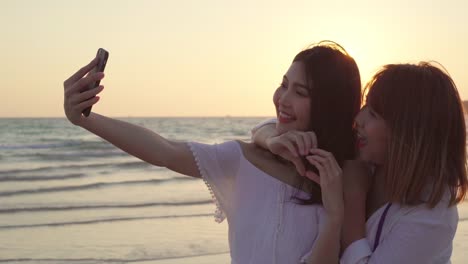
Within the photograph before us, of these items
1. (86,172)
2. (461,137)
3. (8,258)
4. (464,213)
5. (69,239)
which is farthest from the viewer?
(86,172)

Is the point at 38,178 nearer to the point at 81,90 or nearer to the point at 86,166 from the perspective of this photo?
the point at 86,166

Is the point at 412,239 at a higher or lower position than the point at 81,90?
lower

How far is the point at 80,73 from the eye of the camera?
2.59m

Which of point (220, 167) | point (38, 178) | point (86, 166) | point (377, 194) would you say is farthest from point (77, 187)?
point (377, 194)

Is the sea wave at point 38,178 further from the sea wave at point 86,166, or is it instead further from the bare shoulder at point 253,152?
the bare shoulder at point 253,152

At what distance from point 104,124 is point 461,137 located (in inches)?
57.2

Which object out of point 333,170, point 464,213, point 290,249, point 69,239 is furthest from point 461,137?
point 464,213

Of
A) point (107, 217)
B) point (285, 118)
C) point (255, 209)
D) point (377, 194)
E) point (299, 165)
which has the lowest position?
point (107, 217)

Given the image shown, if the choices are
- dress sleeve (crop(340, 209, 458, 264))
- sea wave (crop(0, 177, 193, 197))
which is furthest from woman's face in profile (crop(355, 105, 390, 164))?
sea wave (crop(0, 177, 193, 197))

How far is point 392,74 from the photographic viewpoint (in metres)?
2.88

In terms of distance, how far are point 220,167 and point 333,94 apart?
0.60 meters

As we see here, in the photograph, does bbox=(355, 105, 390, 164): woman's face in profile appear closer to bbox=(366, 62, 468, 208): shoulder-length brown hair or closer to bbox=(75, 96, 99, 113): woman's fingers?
bbox=(366, 62, 468, 208): shoulder-length brown hair

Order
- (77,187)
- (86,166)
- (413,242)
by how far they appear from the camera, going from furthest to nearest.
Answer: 1. (86,166)
2. (77,187)
3. (413,242)

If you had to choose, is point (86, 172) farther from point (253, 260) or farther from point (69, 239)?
point (253, 260)
